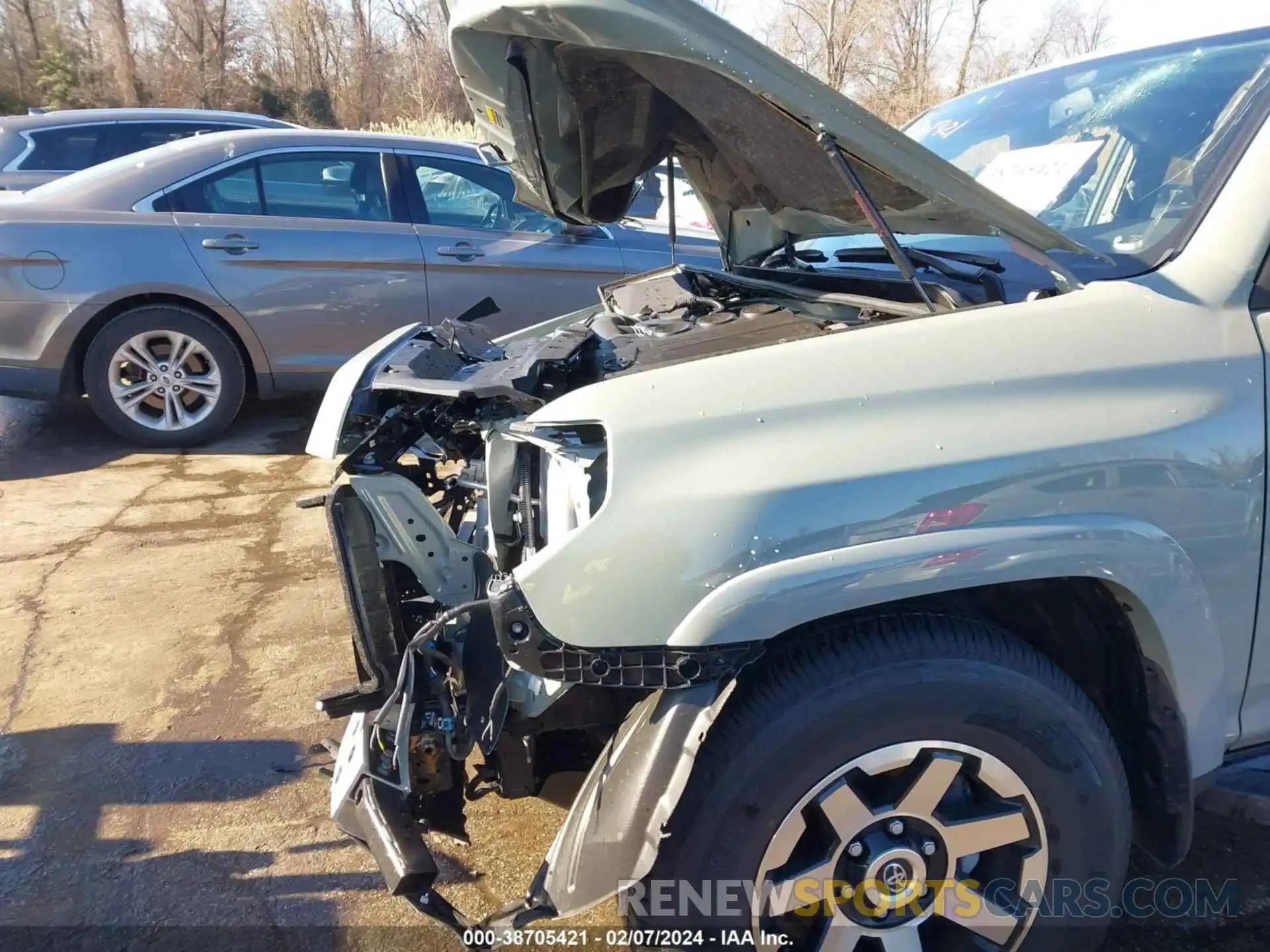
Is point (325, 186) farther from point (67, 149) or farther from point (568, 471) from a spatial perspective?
point (568, 471)

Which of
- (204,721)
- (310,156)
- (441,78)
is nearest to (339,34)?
(441,78)

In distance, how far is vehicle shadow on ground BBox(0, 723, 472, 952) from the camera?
7.10 feet

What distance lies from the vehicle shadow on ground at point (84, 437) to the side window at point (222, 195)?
142cm

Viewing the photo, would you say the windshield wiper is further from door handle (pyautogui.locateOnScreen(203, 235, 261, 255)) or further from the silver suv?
the silver suv

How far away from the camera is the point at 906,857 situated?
5.75ft

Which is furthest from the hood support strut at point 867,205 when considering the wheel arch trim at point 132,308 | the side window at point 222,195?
the side window at point 222,195

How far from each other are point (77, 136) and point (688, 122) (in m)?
8.31

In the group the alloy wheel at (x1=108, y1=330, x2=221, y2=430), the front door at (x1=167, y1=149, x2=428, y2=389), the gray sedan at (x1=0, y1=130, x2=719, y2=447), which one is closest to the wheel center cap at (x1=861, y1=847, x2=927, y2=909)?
the gray sedan at (x1=0, y1=130, x2=719, y2=447)

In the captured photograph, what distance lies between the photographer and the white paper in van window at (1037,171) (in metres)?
2.47

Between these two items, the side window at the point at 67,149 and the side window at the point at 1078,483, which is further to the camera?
the side window at the point at 67,149

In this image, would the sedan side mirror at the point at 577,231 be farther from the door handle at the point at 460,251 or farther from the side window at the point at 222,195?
the side window at the point at 222,195

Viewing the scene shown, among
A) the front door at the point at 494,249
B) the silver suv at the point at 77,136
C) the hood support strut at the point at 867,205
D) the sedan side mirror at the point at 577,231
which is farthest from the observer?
the silver suv at the point at 77,136

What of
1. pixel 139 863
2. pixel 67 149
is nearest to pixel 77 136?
pixel 67 149

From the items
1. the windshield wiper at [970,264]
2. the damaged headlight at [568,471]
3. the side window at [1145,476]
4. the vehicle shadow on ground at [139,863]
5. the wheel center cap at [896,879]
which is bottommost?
the vehicle shadow on ground at [139,863]
